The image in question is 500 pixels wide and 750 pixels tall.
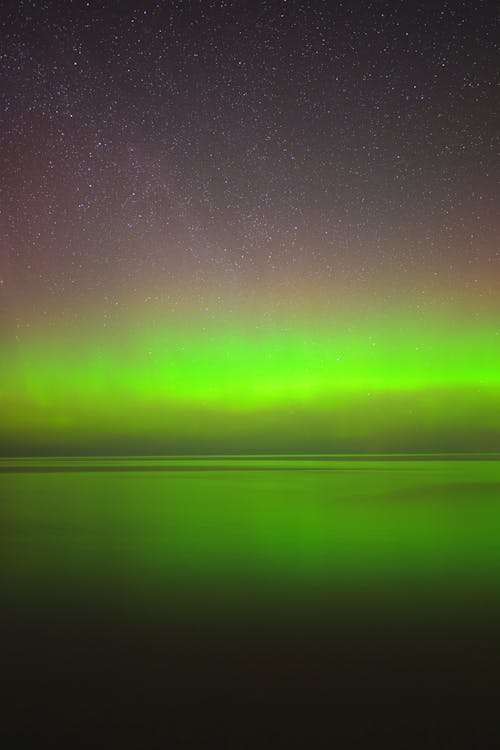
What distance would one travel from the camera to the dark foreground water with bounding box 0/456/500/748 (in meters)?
3.95

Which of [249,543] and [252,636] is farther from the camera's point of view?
[249,543]

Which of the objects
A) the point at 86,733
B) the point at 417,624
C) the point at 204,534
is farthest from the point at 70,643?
the point at 204,534

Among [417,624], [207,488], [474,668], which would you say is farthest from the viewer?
[207,488]

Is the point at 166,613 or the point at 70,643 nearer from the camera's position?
the point at 70,643

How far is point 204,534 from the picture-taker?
12.2m

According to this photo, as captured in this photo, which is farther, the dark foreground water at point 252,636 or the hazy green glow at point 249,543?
the hazy green glow at point 249,543

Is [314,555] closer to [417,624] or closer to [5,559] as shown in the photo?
[417,624]

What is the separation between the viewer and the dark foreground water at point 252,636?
395 cm

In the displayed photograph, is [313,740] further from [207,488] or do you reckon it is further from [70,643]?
[207,488]

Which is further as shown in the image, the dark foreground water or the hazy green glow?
the hazy green glow

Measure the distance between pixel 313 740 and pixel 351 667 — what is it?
1.26m

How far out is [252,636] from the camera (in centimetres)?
574

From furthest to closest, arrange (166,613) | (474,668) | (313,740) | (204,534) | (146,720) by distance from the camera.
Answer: (204,534) < (166,613) < (474,668) < (146,720) < (313,740)

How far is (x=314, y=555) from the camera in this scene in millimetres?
9812
